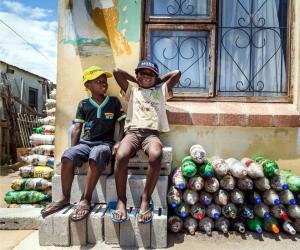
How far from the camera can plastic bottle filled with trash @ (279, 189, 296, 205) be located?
3406 mm

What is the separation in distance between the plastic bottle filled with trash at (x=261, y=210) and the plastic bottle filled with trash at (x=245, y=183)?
238mm

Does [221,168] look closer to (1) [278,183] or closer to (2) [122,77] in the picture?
(1) [278,183]

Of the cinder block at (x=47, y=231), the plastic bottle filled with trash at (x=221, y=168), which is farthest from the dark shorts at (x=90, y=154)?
the plastic bottle filled with trash at (x=221, y=168)

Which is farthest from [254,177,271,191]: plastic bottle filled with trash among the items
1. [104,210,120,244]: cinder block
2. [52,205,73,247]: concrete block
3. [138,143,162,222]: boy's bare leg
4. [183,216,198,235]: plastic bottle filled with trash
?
[52,205,73,247]: concrete block

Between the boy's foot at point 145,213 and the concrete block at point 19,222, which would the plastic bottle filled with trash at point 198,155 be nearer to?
the boy's foot at point 145,213

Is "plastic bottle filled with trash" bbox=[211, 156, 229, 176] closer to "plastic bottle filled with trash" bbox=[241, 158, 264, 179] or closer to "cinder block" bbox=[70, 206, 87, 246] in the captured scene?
"plastic bottle filled with trash" bbox=[241, 158, 264, 179]

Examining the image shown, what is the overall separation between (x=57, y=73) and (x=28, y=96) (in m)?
13.5

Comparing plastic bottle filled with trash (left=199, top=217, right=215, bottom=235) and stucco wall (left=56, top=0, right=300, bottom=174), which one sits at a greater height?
stucco wall (left=56, top=0, right=300, bottom=174)

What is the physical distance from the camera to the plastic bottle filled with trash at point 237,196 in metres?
3.38

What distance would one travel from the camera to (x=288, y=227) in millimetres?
3383

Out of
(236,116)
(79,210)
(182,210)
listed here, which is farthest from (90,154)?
(236,116)

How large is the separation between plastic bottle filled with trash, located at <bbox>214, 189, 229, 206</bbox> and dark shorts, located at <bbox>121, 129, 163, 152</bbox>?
0.84 meters

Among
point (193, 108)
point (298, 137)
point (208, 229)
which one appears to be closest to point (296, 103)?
point (298, 137)

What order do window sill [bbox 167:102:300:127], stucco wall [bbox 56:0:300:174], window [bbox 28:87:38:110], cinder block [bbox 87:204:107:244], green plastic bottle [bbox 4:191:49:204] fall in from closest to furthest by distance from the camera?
cinder block [bbox 87:204:107:244] < window sill [bbox 167:102:300:127] < stucco wall [bbox 56:0:300:174] < green plastic bottle [bbox 4:191:49:204] < window [bbox 28:87:38:110]
